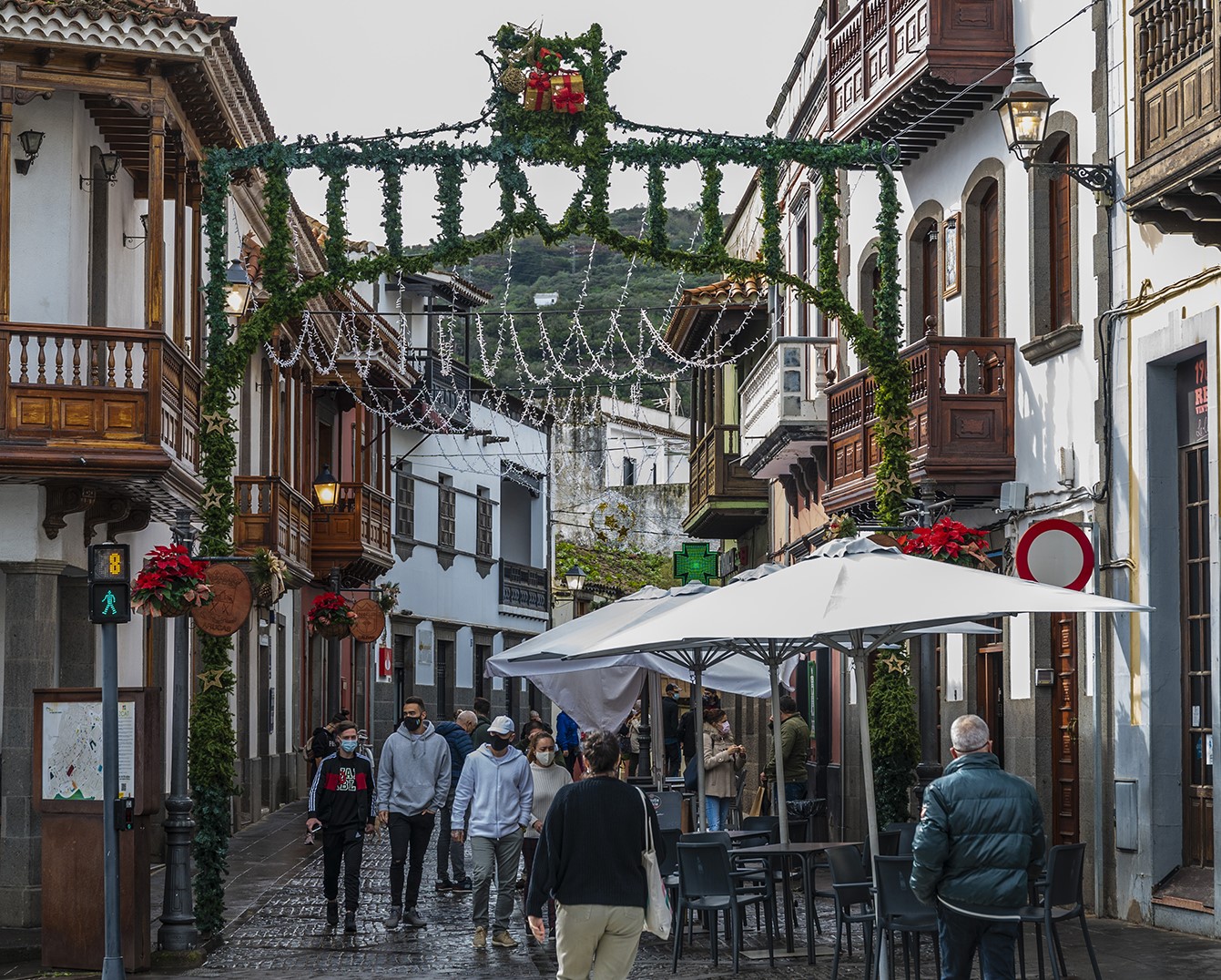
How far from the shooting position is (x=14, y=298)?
18.0 m

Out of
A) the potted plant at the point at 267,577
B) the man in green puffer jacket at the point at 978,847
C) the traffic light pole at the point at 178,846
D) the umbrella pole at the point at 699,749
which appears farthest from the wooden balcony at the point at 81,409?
the man in green puffer jacket at the point at 978,847

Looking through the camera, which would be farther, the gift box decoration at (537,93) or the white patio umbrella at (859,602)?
the gift box decoration at (537,93)

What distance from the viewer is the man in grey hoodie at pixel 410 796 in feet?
54.2

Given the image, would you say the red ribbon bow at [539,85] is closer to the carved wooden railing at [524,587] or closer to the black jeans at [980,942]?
the black jeans at [980,942]

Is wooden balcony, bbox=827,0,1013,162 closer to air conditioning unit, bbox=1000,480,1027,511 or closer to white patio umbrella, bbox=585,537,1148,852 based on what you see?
air conditioning unit, bbox=1000,480,1027,511

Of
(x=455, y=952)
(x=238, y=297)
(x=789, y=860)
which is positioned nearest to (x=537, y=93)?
(x=238, y=297)

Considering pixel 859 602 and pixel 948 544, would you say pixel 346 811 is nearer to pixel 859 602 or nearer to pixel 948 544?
pixel 948 544

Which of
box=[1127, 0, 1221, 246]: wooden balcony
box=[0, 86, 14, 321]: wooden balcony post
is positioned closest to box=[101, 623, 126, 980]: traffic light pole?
box=[0, 86, 14, 321]: wooden balcony post

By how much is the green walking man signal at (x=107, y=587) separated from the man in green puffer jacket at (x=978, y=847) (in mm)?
6035

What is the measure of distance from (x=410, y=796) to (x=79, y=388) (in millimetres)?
4402

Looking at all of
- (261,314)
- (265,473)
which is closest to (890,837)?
(261,314)

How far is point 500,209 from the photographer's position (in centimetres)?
1633

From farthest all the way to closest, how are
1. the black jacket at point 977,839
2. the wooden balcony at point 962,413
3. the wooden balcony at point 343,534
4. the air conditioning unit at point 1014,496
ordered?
1. the wooden balcony at point 343,534
2. the wooden balcony at point 962,413
3. the air conditioning unit at point 1014,496
4. the black jacket at point 977,839

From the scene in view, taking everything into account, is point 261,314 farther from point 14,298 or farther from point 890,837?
point 890,837
